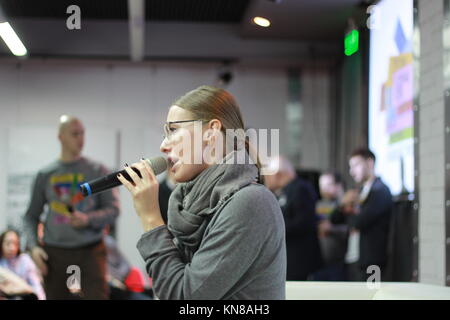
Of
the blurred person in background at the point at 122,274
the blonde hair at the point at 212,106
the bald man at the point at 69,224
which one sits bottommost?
the blurred person in background at the point at 122,274

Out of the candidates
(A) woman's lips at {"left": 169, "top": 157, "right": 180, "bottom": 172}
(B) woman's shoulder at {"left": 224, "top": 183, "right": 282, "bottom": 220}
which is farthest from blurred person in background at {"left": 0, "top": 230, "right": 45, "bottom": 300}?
(B) woman's shoulder at {"left": 224, "top": 183, "right": 282, "bottom": 220}

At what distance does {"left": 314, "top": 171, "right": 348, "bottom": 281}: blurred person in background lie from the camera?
5285mm

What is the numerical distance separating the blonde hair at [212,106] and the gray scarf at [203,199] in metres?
0.07

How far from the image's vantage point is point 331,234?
573 cm

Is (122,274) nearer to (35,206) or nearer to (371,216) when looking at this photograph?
→ (371,216)

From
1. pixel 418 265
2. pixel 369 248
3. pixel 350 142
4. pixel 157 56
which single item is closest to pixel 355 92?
pixel 350 142

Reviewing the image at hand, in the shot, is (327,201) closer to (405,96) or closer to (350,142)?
(350,142)

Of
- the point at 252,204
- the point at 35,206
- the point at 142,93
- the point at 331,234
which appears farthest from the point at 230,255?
the point at 142,93

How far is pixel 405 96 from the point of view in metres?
4.13

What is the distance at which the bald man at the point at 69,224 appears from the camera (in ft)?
8.87

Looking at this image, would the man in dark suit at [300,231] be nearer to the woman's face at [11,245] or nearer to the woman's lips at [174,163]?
the woman's face at [11,245]

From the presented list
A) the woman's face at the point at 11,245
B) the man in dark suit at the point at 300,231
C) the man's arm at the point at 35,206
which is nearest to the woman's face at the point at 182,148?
the man's arm at the point at 35,206
